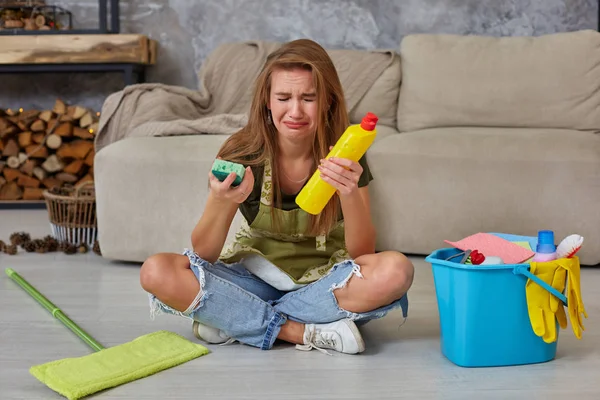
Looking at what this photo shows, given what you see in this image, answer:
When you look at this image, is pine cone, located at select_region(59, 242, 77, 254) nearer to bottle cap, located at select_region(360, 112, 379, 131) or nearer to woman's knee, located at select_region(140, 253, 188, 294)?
woman's knee, located at select_region(140, 253, 188, 294)

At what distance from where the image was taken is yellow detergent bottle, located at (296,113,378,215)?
4.92 ft

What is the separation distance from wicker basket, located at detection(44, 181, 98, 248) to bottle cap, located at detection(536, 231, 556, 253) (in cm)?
165

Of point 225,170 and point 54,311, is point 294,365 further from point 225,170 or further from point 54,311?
point 54,311

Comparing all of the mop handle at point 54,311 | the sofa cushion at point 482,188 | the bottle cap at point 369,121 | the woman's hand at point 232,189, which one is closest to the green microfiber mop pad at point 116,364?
the mop handle at point 54,311

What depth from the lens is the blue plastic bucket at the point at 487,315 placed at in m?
1.52

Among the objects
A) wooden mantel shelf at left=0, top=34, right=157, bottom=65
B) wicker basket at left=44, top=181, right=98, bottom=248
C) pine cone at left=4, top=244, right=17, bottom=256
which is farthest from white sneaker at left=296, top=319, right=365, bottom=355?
wooden mantel shelf at left=0, top=34, right=157, bottom=65

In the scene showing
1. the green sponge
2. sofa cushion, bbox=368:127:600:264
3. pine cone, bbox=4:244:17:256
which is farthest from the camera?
pine cone, bbox=4:244:17:256

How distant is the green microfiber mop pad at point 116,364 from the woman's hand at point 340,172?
0.45 meters

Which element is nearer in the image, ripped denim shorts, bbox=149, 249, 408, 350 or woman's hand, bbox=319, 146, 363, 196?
woman's hand, bbox=319, 146, 363, 196

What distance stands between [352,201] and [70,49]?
232 cm

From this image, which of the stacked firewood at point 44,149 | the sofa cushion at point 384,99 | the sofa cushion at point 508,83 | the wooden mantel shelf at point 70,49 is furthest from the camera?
the stacked firewood at point 44,149

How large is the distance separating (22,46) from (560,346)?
8.90 ft

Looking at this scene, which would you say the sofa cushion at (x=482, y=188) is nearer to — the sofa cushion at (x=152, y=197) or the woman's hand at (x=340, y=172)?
the sofa cushion at (x=152, y=197)

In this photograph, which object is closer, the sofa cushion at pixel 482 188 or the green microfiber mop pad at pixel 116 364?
the green microfiber mop pad at pixel 116 364
